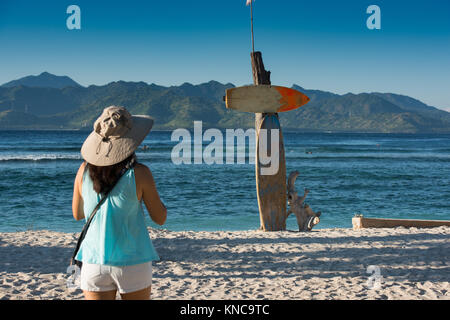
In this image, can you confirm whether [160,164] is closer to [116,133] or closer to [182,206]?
[182,206]

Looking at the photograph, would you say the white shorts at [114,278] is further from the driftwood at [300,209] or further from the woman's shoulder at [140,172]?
the driftwood at [300,209]

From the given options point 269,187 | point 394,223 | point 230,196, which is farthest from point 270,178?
point 230,196

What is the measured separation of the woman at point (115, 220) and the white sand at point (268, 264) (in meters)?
2.45

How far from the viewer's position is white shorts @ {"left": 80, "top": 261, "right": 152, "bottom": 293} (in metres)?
2.21

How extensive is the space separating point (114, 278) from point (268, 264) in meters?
3.80

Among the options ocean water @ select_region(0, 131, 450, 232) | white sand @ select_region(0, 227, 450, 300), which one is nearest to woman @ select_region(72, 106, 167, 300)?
white sand @ select_region(0, 227, 450, 300)

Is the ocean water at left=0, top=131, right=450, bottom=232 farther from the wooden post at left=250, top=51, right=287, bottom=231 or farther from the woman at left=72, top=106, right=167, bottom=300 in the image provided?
the woman at left=72, top=106, right=167, bottom=300

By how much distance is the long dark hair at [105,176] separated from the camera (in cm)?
223

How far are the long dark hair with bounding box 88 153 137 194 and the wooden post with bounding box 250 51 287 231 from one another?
18.4 ft
